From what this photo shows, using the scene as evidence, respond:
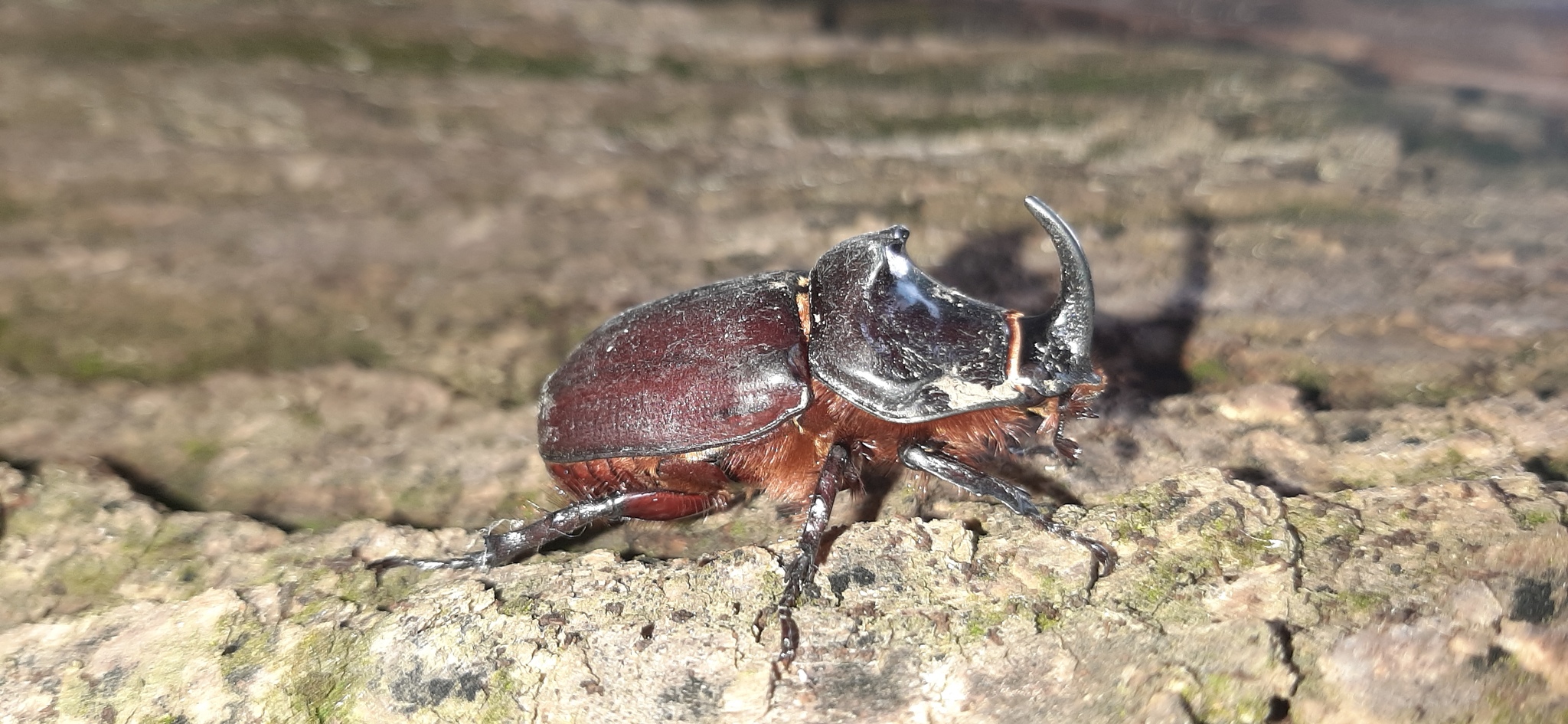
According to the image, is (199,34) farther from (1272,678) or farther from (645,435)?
(1272,678)

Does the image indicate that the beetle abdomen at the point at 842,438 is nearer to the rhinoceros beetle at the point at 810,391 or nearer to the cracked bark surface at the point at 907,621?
the rhinoceros beetle at the point at 810,391

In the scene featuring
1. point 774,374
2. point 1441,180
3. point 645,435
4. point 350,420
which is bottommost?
point 350,420

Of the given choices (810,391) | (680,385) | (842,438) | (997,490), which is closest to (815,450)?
(842,438)

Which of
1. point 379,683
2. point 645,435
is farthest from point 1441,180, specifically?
point 379,683

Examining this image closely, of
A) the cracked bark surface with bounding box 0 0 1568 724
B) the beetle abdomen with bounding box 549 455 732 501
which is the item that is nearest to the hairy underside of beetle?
the beetle abdomen with bounding box 549 455 732 501

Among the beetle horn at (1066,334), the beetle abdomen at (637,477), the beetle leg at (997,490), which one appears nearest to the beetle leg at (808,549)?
the beetle leg at (997,490)

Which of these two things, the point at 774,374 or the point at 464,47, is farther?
the point at 464,47
